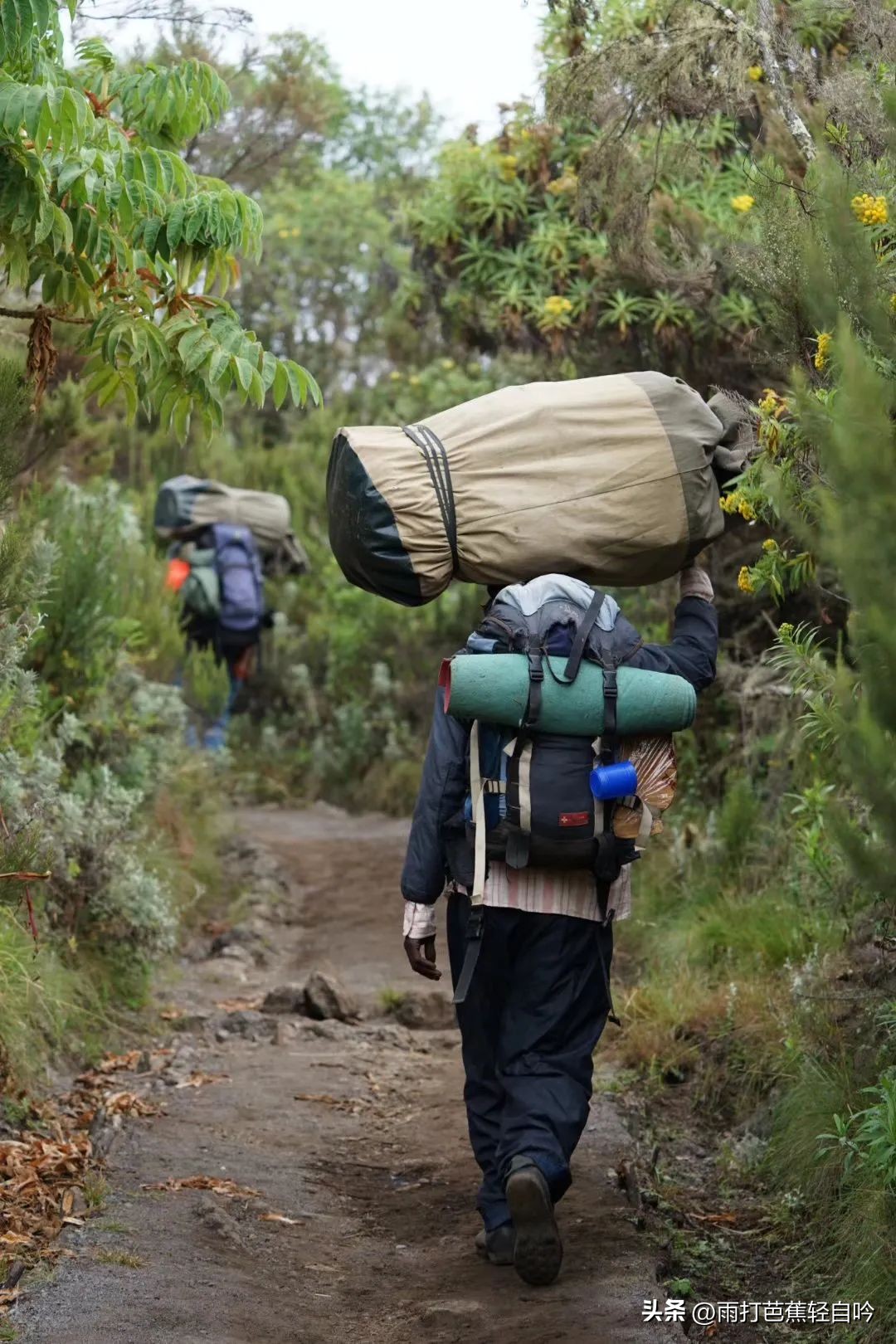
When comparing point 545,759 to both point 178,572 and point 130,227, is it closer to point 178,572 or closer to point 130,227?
point 130,227

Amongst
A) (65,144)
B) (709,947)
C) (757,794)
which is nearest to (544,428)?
(65,144)

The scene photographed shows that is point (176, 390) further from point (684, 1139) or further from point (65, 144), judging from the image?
point (684, 1139)

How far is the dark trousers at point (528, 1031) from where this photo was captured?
442 cm

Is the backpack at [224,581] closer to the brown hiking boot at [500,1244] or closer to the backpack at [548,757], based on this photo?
the backpack at [548,757]

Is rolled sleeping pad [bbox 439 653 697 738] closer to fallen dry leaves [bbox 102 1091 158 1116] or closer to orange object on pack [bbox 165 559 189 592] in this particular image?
fallen dry leaves [bbox 102 1091 158 1116]

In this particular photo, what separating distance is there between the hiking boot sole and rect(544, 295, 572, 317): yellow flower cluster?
4.85 metres

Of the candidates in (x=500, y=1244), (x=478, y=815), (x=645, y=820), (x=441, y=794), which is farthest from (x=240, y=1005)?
(x=645, y=820)

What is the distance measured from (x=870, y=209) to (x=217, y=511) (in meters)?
8.78

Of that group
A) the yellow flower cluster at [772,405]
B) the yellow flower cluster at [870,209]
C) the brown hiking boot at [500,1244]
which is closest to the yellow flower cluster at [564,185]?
the yellow flower cluster at [772,405]

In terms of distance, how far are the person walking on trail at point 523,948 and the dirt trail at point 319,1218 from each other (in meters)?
0.26

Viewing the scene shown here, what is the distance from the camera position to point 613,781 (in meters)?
4.27

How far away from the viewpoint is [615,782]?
4266 mm

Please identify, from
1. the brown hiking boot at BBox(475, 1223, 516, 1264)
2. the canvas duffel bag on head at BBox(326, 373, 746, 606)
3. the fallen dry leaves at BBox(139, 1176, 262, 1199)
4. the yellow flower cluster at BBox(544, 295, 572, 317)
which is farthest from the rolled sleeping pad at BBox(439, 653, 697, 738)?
the yellow flower cluster at BBox(544, 295, 572, 317)

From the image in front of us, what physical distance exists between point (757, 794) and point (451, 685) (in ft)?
A: 11.6
